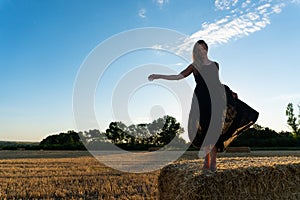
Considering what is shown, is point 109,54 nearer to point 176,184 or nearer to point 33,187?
point 176,184

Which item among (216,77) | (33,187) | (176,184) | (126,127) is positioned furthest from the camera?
(33,187)

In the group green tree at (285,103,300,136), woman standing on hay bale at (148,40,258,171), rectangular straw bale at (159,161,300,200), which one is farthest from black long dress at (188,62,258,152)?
green tree at (285,103,300,136)

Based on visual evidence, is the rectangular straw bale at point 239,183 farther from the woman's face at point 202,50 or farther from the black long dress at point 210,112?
the woman's face at point 202,50

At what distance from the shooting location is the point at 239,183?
443cm

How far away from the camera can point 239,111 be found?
456 centimetres

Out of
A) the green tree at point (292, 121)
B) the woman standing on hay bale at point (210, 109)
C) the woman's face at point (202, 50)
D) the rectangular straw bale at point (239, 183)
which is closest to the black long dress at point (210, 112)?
the woman standing on hay bale at point (210, 109)

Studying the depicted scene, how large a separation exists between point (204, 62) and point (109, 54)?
2.34 m

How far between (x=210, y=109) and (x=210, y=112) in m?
0.04

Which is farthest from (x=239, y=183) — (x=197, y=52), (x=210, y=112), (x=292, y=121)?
(x=292, y=121)

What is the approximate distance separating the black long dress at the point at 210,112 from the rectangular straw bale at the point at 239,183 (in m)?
0.41

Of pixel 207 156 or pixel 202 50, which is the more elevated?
pixel 202 50

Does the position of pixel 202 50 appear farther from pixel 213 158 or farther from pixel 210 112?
pixel 213 158

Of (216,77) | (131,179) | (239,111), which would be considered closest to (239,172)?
(239,111)

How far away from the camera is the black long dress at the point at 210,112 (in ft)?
14.5
